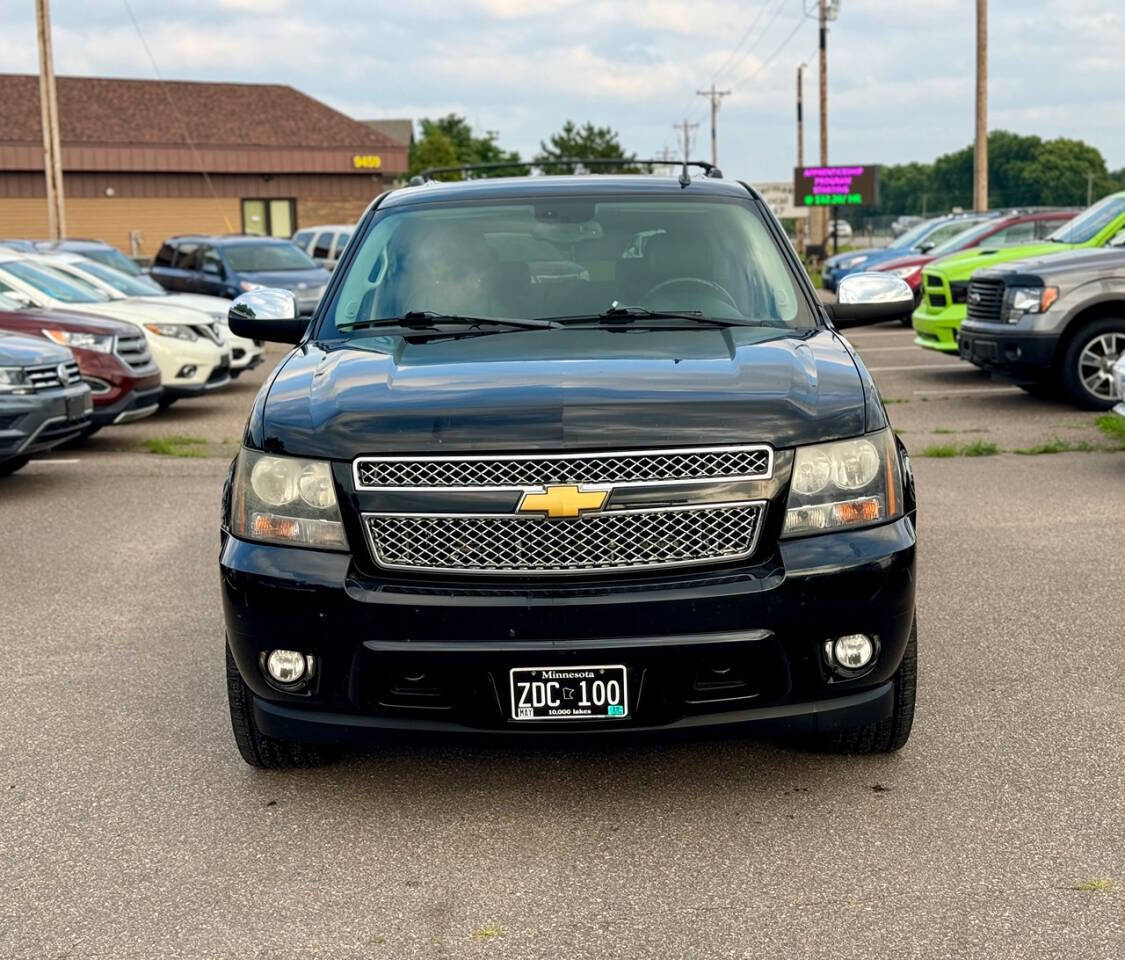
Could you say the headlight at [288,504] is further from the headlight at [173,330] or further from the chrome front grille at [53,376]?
the headlight at [173,330]

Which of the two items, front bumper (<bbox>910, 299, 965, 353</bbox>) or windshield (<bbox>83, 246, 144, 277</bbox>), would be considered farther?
windshield (<bbox>83, 246, 144, 277</bbox>)

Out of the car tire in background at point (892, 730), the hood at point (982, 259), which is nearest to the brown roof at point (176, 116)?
the hood at point (982, 259)

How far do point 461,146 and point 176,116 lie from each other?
131 ft

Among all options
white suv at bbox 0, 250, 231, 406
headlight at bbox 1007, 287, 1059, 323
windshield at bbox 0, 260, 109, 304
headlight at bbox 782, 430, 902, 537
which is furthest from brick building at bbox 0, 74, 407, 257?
headlight at bbox 782, 430, 902, 537

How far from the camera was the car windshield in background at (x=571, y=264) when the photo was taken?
17.0ft

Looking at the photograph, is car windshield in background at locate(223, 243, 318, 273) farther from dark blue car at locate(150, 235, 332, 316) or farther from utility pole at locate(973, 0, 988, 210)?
utility pole at locate(973, 0, 988, 210)

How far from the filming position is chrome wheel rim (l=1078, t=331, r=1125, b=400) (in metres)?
12.9

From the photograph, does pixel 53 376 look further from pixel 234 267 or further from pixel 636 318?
pixel 234 267

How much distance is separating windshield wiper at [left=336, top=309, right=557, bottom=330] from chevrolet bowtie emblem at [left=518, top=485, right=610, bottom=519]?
45.5 inches

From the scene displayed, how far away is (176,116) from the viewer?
55219mm

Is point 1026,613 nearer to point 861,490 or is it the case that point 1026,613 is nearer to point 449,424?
point 861,490

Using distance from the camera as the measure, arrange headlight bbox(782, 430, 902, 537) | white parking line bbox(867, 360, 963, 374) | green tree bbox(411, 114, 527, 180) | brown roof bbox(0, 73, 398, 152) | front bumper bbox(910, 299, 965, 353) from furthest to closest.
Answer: green tree bbox(411, 114, 527, 180) → brown roof bbox(0, 73, 398, 152) → white parking line bbox(867, 360, 963, 374) → front bumper bbox(910, 299, 965, 353) → headlight bbox(782, 430, 902, 537)

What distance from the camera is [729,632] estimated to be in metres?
3.82

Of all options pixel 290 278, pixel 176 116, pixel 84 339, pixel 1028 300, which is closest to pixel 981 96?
pixel 290 278
